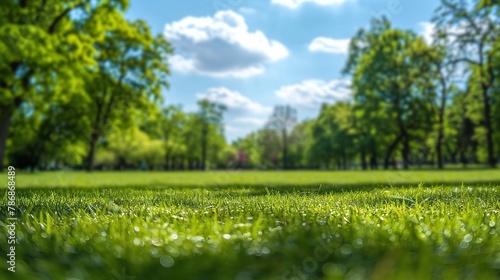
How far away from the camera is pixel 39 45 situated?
20.5 m

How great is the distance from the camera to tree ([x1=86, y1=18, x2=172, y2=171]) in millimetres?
38656

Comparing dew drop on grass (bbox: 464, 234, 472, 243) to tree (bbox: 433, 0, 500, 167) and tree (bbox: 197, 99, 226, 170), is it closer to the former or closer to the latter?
tree (bbox: 433, 0, 500, 167)

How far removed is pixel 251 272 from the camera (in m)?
2.06

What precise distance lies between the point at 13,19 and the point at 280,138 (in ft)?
263

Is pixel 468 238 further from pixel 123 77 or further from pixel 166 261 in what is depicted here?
pixel 123 77

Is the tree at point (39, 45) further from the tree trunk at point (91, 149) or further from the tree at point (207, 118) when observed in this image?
the tree at point (207, 118)

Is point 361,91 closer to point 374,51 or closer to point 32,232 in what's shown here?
point 374,51

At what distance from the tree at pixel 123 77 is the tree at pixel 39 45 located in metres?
11.8

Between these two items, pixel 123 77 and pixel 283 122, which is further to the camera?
pixel 283 122

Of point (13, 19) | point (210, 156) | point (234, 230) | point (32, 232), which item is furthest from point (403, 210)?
point (210, 156)

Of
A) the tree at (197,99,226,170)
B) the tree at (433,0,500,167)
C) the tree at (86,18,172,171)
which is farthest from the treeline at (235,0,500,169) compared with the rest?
the tree at (197,99,226,170)

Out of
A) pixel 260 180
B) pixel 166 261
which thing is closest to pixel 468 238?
pixel 166 261

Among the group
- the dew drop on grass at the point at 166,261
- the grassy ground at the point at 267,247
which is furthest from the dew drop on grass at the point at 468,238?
the dew drop on grass at the point at 166,261

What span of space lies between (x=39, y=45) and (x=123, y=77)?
19.6 m
